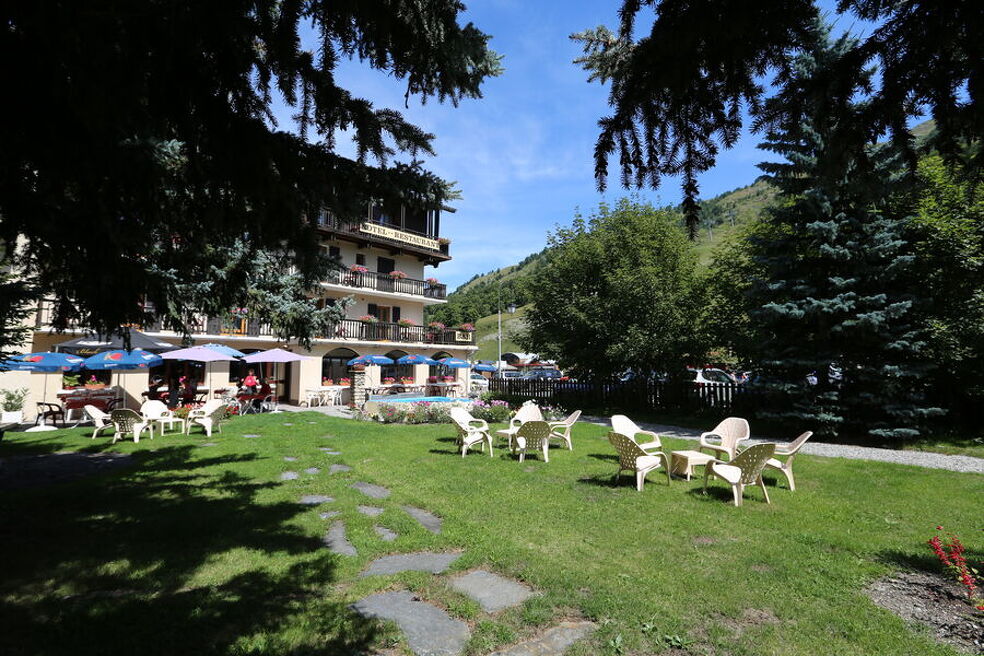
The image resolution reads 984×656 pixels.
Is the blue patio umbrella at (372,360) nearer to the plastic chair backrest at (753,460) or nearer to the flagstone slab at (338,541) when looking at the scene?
the flagstone slab at (338,541)

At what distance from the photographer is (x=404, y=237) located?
30.1 metres

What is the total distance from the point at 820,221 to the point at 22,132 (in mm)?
13861

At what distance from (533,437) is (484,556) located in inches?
183

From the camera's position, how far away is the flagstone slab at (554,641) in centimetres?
296

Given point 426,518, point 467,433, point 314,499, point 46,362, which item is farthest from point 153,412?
point 426,518

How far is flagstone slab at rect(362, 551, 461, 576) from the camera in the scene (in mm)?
4129

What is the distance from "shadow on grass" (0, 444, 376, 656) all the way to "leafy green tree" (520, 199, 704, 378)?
551 inches

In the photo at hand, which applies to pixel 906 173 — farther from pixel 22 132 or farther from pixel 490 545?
pixel 22 132

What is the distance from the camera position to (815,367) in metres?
11.3

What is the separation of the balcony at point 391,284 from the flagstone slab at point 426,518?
21206mm

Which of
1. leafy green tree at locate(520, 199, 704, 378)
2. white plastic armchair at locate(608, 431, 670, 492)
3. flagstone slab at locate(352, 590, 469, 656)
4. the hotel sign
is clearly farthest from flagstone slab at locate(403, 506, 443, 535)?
the hotel sign

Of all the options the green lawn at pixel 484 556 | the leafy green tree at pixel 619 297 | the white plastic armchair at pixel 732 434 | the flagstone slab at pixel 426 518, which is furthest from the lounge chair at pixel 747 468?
the leafy green tree at pixel 619 297

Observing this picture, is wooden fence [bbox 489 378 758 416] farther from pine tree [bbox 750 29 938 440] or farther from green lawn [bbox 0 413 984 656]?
green lawn [bbox 0 413 984 656]

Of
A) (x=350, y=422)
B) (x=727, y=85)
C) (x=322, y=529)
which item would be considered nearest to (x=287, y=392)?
(x=350, y=422)
